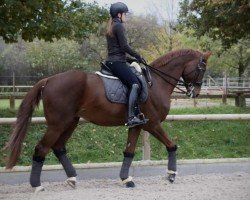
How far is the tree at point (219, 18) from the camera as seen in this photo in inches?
558

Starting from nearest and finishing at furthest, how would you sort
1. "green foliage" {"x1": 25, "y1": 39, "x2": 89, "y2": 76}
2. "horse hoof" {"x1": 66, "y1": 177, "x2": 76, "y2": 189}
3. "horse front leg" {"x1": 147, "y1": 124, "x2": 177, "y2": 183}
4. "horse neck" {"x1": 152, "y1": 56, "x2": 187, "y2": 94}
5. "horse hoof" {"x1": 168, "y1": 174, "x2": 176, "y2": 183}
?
"horse hoof" {"x1": 66, "y1": 177, "x2": 76, "y2": 189} → "horse front leg" {"x1": 147, "y1": 124, "x2": 177, "y2": 183} → "horse hoof" {"x1": 168, "y1": 174, "x2": 176, "y2": 183} → "horse neck" {"x1": 152, "y1": 56, "x2": 187, "y2": 94} → "green foliage" {"x1": 25, "y1": 39, "x2": 89, "y2": 76}

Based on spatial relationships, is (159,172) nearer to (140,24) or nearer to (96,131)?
(96,131)

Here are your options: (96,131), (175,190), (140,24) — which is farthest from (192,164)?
(140,24)

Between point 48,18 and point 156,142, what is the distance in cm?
437

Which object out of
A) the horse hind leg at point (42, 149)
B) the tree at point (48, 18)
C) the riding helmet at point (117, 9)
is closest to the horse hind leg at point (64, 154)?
the horse hind leg at point (42, 149)

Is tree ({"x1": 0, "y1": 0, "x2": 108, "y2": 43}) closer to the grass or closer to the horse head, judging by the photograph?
the grass

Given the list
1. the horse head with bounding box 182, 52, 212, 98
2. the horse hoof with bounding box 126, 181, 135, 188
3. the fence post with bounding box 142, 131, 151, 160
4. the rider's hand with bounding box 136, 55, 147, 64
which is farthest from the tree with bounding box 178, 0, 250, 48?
the horse hoof with bounding box 126, 181, 135, 188

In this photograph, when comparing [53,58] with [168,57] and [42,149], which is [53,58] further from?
[42,149]

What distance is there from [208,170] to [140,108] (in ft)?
7.47

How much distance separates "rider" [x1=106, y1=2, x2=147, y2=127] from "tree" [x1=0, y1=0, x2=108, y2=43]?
12.5 feet

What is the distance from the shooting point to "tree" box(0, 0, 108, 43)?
35.1 ft

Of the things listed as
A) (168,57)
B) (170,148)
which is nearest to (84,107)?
(170,148)

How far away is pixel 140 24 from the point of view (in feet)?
143

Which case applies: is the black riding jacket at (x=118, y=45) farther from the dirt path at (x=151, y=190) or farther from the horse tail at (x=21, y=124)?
the dirt path at (x=151, y=190)
